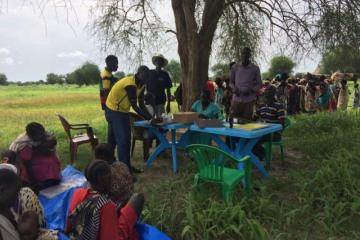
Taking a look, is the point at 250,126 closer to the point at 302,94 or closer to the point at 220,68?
the point at 220,68

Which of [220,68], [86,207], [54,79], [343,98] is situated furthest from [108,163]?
[54,79]

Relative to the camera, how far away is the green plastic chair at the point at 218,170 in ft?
14.4

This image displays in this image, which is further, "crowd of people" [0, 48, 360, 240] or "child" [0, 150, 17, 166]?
"child" [0, 150, 17, 166]

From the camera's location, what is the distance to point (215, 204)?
421cm

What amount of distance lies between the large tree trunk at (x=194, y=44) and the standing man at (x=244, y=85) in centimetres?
84

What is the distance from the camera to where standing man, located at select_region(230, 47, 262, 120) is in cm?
693

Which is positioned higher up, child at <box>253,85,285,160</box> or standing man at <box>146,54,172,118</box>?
standing man at <box>146,54,172,118</box>

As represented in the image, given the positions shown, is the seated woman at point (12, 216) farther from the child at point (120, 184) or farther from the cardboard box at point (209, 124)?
the cardboard box at point (209, 124)

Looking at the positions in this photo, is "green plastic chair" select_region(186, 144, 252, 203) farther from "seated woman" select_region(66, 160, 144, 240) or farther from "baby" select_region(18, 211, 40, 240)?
"baby" select_region(18, 211, 40, 240)

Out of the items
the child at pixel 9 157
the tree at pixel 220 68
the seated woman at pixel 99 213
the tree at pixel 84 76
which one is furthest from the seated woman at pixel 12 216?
the tree at pixel 84 76

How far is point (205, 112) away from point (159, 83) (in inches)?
56.3

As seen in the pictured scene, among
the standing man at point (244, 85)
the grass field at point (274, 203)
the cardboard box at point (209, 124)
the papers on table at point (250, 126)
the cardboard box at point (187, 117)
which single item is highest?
the standing man at point (244, 85)

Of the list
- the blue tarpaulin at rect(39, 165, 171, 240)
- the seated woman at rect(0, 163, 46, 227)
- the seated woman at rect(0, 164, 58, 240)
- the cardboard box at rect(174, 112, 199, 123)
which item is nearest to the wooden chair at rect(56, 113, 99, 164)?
the blue tarpaulin at rect(39, 165, 171, 240)

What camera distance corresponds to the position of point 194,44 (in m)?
7.71
